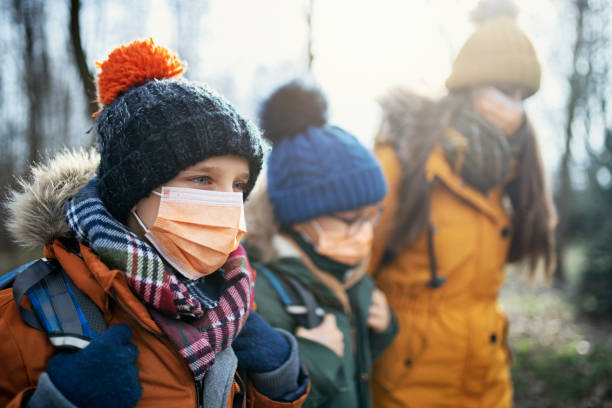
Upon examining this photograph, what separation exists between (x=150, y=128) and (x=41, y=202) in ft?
1.45

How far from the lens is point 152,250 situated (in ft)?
4.48

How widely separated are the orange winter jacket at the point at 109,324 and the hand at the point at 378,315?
1.21 meters

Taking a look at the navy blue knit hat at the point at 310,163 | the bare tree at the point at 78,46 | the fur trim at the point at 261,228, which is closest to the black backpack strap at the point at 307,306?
the fur trim at the point at 261,228

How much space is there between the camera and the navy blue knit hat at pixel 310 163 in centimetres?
226

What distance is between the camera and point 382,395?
270 cm

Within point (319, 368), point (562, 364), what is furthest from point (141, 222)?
point (562, 364)

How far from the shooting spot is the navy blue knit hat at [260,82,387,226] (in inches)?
88.8

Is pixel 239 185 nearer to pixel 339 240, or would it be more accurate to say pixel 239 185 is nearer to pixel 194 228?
pixel 194 228

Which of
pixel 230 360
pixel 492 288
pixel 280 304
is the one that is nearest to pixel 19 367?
pixel 230 360

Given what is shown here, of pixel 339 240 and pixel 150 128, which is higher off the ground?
pixel 150 128

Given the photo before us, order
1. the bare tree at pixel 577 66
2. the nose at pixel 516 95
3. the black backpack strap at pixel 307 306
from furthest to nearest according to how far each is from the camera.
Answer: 1. the bare tree at pixel 577 66
2. the nose at pixel 516 95
3. the black backpack strap at pixel 307 306

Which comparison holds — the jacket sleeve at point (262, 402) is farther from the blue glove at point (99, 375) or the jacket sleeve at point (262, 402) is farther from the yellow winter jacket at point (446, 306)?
the yellow winter jacket at point (446, 306)

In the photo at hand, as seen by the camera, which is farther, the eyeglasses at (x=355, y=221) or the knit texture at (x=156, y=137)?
the eyeglasses at (x=355, y=221)

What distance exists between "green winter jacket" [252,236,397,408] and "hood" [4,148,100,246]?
921 mm
